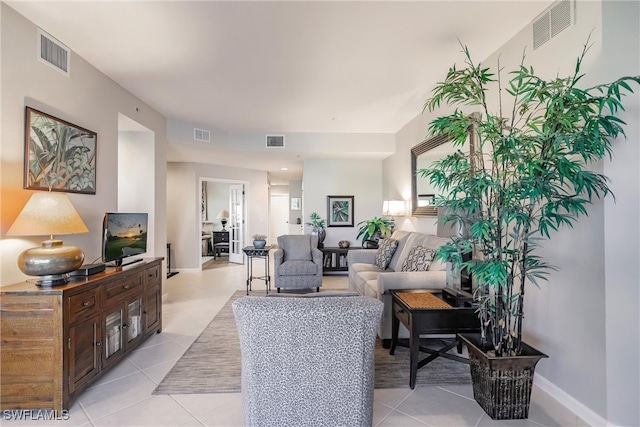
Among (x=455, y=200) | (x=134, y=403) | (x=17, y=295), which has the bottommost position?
(x=134, y=403)

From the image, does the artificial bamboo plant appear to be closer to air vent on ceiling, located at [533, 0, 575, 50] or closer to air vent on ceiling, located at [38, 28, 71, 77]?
air vent on ceiling, located at [533, 0, 575, 50]

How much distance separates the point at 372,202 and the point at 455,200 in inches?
180

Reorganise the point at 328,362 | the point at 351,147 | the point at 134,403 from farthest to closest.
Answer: the point at 351,147
the point at 134,403
the point at 328,362

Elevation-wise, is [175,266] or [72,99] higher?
[72,99]

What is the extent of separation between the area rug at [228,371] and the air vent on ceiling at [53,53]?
9.15ft

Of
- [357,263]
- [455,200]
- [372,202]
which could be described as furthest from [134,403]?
[372,202]

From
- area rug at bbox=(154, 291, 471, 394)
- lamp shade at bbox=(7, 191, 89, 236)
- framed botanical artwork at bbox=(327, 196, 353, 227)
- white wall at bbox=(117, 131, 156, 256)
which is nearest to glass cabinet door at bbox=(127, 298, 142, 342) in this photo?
area rug at bbox=(154, 291, 471, 394)

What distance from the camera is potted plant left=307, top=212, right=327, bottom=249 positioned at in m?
6.05

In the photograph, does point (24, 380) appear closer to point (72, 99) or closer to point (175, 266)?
point (72, 99)

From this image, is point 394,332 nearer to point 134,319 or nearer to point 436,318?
point 436,318

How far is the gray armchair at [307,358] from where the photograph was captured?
1407 millimetres

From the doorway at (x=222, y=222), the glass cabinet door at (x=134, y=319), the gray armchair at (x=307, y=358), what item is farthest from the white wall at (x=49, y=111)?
the doorway at (x=222, y=222)

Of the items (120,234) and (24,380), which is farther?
(120,234)

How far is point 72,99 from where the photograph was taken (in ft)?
8.75
